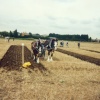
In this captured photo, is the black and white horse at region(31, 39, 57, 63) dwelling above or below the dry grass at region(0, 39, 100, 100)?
above

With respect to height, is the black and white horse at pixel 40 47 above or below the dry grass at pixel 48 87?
above

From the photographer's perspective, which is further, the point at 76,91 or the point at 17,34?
the point at 17,34

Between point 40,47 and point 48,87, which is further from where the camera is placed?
point 40,47

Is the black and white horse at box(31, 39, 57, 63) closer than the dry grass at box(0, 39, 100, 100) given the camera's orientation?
No

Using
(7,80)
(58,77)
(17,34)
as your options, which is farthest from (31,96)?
(17,34)

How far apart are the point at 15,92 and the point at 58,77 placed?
425cm

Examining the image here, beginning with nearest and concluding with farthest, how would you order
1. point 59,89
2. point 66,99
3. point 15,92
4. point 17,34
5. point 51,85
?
point 66,99
point 15,92
point 59,89
point 51,85
point 17,34

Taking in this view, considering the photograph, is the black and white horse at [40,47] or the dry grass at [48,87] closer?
→ the dry grass at [48,87]

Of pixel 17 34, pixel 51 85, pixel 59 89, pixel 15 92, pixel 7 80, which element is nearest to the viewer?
pixel 15 92

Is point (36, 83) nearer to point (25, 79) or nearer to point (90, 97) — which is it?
point (25, 79)

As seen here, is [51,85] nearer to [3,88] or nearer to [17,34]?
[3,88]

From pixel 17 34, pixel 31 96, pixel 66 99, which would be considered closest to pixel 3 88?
pixel 31 96

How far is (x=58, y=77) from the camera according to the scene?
1458 cm

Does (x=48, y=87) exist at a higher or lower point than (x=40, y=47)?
lower
